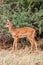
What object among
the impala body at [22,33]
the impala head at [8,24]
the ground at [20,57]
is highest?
the impala head at [8,24]

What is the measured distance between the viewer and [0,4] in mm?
11531

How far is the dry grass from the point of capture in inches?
345

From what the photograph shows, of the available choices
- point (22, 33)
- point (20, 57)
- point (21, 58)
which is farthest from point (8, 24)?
point (21, 58)

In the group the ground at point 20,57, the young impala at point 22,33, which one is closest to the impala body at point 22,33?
the young impala at point 22,33

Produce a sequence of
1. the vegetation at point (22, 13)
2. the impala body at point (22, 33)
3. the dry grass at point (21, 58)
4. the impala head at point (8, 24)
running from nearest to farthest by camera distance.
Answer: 1. the dry grass at point (21, 58)
2. the impala body at point (22, 33)
3. the impala head at point (8, 24)
4. the vegetation at point (22, 13)

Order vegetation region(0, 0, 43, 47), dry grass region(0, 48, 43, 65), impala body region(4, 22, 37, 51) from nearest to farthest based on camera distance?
dry grass region(0, 48, 43, 65) → impala body region(4, 22, 37, 51) → vegetation region(0, 0, 43, 47)

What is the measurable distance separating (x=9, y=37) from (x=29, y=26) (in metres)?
0.77

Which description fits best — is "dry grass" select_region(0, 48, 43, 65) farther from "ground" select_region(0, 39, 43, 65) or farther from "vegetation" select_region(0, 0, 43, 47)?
"vegetation" select_region(0, 0, 43, 47)

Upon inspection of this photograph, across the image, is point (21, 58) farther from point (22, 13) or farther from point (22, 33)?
point (22, 13)

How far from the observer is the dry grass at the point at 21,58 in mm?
8758

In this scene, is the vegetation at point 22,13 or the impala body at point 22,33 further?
the vegetation at point 22,13

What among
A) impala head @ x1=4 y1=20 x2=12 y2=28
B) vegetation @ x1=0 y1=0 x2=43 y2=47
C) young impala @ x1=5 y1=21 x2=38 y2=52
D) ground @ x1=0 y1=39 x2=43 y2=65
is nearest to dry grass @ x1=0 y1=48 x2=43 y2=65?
ground @ x1=0 y1=39 x2=43 y2=65

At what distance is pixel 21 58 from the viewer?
909cm

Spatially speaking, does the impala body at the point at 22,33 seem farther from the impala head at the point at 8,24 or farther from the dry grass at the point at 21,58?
the dry grass at the point at 21,58
